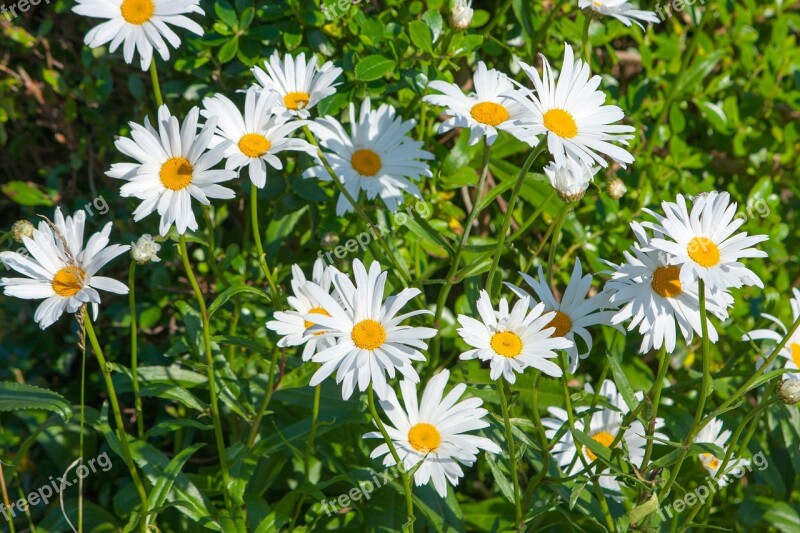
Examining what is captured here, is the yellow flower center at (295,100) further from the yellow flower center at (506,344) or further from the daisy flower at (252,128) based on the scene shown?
the yellow flower center at (506,344)

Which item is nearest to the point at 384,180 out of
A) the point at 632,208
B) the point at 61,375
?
the point at 632,208

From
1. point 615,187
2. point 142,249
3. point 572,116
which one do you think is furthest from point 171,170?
point 615,187

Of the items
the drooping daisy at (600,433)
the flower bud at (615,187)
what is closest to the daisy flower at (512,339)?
the drooping daisy at (600,433)

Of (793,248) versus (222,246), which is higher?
(222,246)

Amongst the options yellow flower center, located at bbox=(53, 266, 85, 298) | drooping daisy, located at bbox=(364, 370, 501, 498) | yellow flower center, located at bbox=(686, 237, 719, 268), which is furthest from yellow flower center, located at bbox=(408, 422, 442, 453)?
yellow flower center, located at bbox=(53, 266, 85, 298)

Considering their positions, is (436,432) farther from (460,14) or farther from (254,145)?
(460,14)

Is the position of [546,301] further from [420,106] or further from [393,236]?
[420,106]

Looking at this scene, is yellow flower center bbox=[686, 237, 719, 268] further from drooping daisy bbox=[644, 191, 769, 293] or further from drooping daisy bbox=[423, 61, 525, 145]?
drooping daisy bbox=[423, 61, 525, 145]
